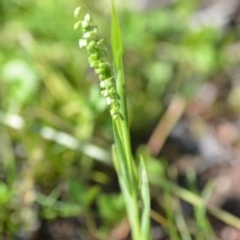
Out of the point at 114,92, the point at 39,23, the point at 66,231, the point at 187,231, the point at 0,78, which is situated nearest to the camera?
the point at 114,92

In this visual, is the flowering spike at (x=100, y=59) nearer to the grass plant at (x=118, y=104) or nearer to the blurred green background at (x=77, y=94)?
the grass plant at (x=118, y=104)

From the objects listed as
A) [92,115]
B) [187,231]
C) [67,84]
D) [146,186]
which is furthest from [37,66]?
[146,186]

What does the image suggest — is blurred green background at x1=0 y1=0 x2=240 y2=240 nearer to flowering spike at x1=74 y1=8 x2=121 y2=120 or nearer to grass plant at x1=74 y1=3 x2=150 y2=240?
grass plant at x1=74 y1=3 x2=150 y2=240

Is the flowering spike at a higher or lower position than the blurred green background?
higher

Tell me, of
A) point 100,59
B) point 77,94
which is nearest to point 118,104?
point 100,59

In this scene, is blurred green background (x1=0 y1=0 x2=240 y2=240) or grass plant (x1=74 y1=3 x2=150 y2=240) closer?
grass plant (x1=74 y1=3 x2=150 y2=240)

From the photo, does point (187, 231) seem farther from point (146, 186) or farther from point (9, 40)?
point (9, 40)

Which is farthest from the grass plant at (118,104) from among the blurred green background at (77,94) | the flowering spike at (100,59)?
the blurred green background at (77,94)

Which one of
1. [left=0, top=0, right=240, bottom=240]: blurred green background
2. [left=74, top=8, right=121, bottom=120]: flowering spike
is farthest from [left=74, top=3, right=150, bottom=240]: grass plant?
[left=0, top=0, right=240, bottom=240]: blurred green background
